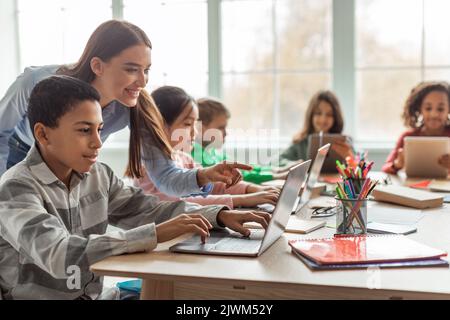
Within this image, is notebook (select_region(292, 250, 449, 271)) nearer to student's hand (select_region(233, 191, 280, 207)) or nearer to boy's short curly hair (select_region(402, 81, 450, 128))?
student's hand (select_region(233, 191, 280, 207))

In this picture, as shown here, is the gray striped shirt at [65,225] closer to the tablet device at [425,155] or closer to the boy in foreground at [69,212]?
the boy in foreground at [69,212]

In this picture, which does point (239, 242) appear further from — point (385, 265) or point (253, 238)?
point (385, 265)

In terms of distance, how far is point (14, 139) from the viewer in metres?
1.96

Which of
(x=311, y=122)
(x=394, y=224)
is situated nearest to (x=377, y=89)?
(x=311, y=122)

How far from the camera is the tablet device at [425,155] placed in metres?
2.70

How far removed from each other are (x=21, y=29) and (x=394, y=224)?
4.15 m

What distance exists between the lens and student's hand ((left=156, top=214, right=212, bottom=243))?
130 centimetres

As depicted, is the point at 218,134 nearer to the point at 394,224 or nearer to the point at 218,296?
the point at 394,224

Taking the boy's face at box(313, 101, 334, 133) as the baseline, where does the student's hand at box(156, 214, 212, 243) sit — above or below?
below

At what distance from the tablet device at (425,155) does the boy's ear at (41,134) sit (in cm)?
186

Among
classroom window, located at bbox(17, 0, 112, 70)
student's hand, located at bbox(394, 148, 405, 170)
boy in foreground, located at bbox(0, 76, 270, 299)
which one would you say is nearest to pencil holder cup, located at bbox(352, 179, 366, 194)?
boy in foreground, located at bbox(0, 76, 270, 299)

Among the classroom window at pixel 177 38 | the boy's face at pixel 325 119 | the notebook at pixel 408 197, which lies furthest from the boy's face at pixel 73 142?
the classroom window at pixel 177 38

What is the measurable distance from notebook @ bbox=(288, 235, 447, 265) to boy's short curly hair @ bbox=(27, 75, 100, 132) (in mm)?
627

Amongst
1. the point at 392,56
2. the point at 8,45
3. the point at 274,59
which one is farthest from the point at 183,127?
the point at 8,45
